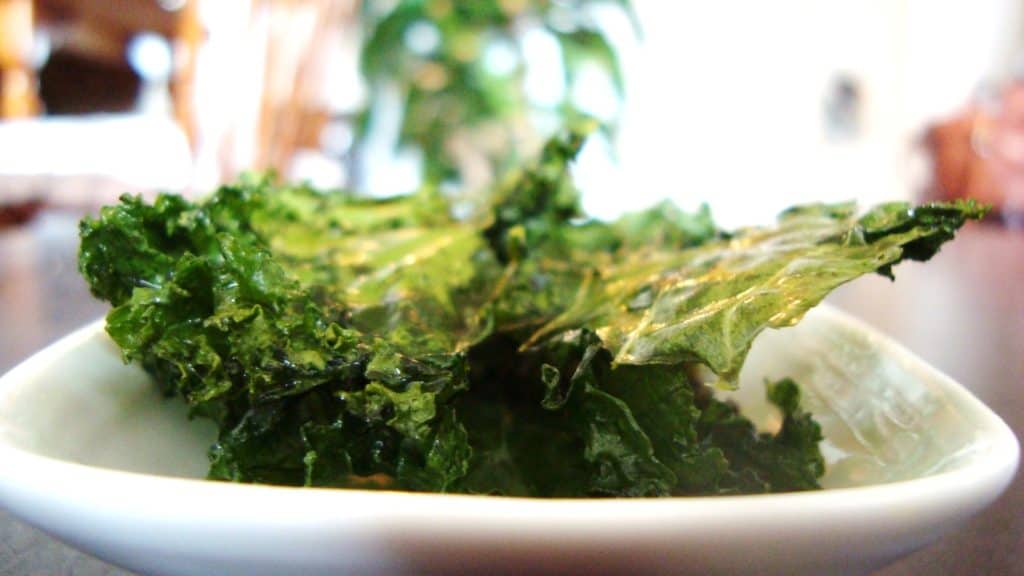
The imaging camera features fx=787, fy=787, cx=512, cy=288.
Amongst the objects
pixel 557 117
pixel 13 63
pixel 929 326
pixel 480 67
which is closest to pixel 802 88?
pixel 557 117

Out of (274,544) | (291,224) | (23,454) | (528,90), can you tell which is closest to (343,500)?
(274,544)

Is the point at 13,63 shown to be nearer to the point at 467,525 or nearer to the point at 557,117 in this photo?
the point at 557,117

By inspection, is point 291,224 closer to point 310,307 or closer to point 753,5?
point 310,307

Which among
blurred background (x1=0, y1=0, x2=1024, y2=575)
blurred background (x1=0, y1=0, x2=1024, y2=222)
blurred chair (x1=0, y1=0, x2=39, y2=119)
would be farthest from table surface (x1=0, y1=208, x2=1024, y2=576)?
blurred chair (x1=0, y1=0, x2=39, y2=119)

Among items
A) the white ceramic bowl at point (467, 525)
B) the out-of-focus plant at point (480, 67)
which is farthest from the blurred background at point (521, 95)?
the white ceramic bowl at point (467, 525)

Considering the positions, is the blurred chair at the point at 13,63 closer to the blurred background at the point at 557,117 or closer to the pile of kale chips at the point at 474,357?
the blurred background at the point at 557,117

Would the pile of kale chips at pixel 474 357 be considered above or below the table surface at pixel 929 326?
above

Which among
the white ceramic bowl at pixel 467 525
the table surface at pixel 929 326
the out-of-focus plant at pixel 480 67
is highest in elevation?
the out-of-focus plant at pixel 480 67
